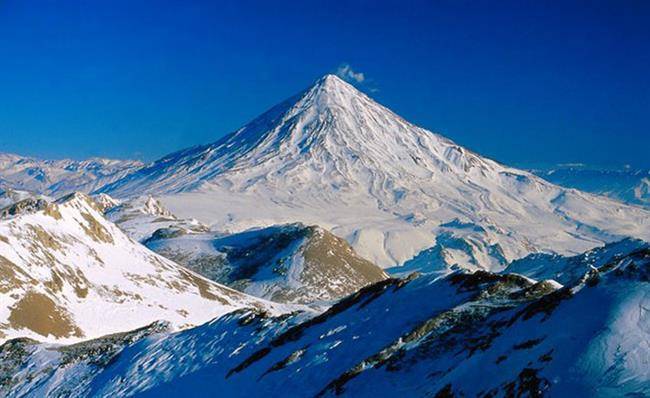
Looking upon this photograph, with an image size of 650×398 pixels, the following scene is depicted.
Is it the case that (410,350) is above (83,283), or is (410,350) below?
below

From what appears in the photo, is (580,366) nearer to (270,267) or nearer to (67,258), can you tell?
(67,258)

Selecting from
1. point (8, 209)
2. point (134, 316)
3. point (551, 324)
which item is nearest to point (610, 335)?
point (551, 324)

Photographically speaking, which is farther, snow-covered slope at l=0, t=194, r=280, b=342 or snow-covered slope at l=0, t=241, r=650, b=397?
snow-covered slope at l=0, t=194, r=280, b=342

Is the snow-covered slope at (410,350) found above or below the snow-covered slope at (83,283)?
below

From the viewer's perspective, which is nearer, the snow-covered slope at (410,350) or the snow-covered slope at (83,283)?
the snow-covered slope at (410,350)

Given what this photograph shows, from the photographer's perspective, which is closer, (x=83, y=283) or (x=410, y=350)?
(x=410, y=350)
